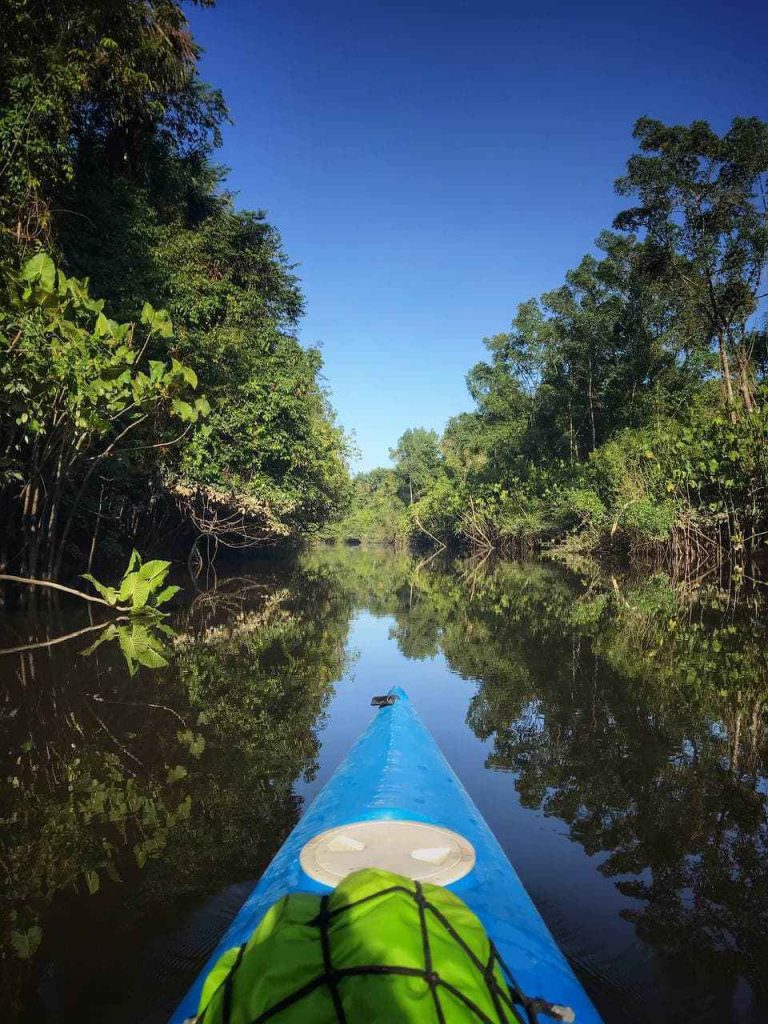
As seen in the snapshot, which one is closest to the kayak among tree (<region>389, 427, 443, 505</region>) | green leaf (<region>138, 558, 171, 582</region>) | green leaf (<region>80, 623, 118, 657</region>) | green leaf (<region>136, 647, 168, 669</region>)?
green leaf (<region>136, 647, 168, 669</region>)

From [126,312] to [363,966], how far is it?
1127 centimetres

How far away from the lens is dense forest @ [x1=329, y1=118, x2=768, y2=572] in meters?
14.4

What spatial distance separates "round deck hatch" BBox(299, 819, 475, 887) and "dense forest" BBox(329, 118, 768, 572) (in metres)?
12.7

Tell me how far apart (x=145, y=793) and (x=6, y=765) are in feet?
3.45

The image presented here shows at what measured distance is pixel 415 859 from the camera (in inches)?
75.0

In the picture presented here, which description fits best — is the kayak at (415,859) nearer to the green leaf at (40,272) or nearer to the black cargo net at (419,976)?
the black cargo net at (419,976)

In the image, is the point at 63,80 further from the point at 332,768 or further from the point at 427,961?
the point at 427,961

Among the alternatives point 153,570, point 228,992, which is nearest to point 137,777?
point 228,992

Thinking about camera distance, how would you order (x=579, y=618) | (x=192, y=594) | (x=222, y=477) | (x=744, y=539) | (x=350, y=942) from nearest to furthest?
(x=350, y=942)
(x=579, y=618)
(x=192, y=594)
(x=744, y=539)
(x=222, y=477)

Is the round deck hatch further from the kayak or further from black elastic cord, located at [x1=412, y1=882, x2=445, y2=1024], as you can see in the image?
black elastic cord, located at [x1=412, y1=882, x2=445, y2=1024]

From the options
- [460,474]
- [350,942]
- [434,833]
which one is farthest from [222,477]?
Result: [460,474]

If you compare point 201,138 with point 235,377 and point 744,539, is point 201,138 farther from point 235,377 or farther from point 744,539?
point 744,539

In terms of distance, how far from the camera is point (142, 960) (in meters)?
2.02

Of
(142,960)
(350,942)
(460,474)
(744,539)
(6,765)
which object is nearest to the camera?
(350,942)
